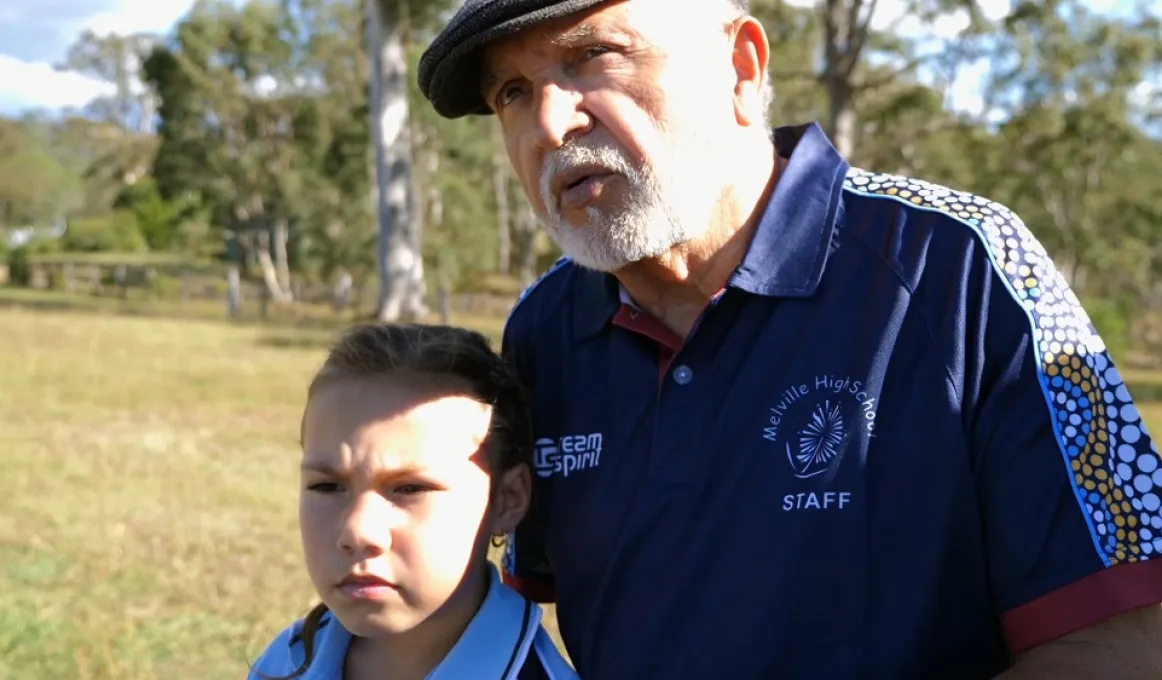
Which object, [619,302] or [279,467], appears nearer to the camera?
[619,302]

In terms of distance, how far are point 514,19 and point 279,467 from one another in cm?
775

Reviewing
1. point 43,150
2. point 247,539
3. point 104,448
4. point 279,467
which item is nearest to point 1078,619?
point 247,539

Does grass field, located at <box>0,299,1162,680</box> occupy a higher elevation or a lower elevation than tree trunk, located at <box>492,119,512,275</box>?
lower

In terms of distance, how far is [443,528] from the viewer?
2160 millimetres

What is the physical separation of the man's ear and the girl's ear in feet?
2.60

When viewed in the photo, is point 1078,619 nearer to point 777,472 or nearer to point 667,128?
point 777,472

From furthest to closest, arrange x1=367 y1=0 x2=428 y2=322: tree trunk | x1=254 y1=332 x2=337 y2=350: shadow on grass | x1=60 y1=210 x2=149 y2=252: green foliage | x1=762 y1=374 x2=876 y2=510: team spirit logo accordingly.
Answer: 1. x1=60 y1=210 x2=149 y2=252: green foliage
2. x1=367 y1=0 x2=428 y2=322: tree trunk
3. x1=254 y1=332 x2=337 y2=350: shadow on grass
4. x1=762 y1=374 x2=876 y2=510: team spirit logo

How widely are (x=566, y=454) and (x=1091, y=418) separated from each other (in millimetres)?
952

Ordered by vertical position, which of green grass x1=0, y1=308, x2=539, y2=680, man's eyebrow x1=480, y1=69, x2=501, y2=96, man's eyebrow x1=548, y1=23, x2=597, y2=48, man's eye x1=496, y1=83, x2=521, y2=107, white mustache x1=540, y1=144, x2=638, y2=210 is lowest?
green grass x1=0, y1=308, x2=539, y2=680

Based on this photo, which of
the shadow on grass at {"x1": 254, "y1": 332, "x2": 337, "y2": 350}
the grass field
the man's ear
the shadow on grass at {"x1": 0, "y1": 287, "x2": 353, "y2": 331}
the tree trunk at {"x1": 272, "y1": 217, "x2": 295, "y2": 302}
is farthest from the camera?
the tree trunk at {"x1": 272, "y1": 217, "x2": 295, "y2": 302}

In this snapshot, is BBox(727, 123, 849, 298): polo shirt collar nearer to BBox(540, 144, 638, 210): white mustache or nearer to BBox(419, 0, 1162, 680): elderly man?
BBox(419, 0, 1162, 680): elderly man

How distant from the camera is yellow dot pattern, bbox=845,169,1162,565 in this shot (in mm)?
1768

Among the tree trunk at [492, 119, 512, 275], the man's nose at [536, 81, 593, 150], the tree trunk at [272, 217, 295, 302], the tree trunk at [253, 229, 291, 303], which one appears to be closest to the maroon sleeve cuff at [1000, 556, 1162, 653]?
the man's nose at [536, 81, 593, 150]

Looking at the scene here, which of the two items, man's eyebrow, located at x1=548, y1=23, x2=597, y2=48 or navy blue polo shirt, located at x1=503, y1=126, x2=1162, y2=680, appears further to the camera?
man's eyebrow, located at x1=548, y1=23, x2=597, y2=48
